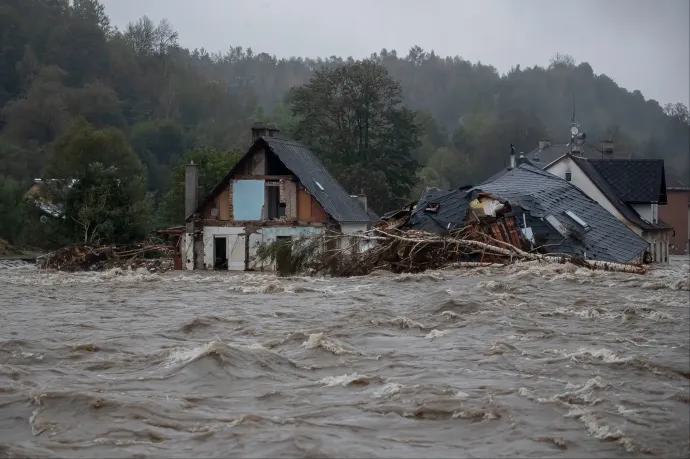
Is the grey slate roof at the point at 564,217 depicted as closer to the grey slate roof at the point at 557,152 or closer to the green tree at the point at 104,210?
the green tree at the point at 104,210

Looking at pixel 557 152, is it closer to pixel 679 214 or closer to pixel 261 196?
pixel 679 214

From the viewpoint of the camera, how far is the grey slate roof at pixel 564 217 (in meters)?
29.2

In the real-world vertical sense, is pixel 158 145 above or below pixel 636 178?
above

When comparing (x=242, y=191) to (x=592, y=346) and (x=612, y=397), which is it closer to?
(x=592, y=346)

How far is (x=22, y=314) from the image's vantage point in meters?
19.3

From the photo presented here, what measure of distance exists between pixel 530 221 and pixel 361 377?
1902 cm

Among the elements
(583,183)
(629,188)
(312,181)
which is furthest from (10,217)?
(629,188)

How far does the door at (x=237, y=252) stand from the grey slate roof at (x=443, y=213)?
9.74 meters

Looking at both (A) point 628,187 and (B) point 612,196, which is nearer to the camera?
(B) point 612,196

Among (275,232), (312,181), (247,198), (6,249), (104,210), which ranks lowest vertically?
(6,249)

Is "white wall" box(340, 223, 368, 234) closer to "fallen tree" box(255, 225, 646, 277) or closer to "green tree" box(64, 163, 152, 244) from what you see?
"green tree" box(64, 163, 152, 244)

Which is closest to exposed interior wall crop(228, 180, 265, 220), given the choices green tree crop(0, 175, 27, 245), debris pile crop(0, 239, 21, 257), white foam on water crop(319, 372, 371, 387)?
debris pile crop(0, 239, 21, 257)

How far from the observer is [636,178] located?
4647 centimetres

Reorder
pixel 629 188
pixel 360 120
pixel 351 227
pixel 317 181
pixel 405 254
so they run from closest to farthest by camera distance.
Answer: pixel 405 254
pixel 351 227
pixel 317 181
pixel 629 188
pixel 360 120
